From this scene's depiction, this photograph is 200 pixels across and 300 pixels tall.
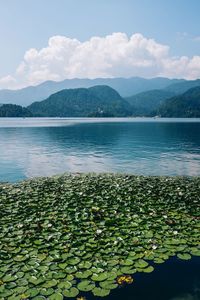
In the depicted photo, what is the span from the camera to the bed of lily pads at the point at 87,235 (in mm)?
13295

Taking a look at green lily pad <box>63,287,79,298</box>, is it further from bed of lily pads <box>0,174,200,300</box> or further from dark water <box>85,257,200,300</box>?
dark water <box>85,257,200,300</box>

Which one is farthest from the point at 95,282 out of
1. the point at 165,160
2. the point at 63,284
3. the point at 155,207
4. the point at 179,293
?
the point at 165,160

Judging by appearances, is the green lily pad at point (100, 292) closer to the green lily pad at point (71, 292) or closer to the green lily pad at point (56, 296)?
the green lily pad at point (71, 292)

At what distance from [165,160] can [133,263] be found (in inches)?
1743

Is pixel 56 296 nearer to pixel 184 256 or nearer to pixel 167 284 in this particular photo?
pixel 167 284

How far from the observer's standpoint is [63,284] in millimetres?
12898

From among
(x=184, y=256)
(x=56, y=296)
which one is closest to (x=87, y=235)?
(x=184, y=256)

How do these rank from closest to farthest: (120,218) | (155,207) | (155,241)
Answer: (155,241)
(120,218)
(155,207)

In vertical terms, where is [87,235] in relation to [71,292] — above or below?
above

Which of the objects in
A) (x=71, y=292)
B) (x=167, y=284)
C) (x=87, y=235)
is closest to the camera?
(x=71, y=292)

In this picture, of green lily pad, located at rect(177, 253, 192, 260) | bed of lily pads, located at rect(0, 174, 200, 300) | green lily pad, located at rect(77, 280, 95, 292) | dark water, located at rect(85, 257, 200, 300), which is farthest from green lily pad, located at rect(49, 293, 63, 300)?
green lily pad, located at rect(177, 253, 192, 260)

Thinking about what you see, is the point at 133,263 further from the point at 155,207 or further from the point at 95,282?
the point at 155,207

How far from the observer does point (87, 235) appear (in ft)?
59.4

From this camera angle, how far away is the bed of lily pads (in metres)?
13.3
